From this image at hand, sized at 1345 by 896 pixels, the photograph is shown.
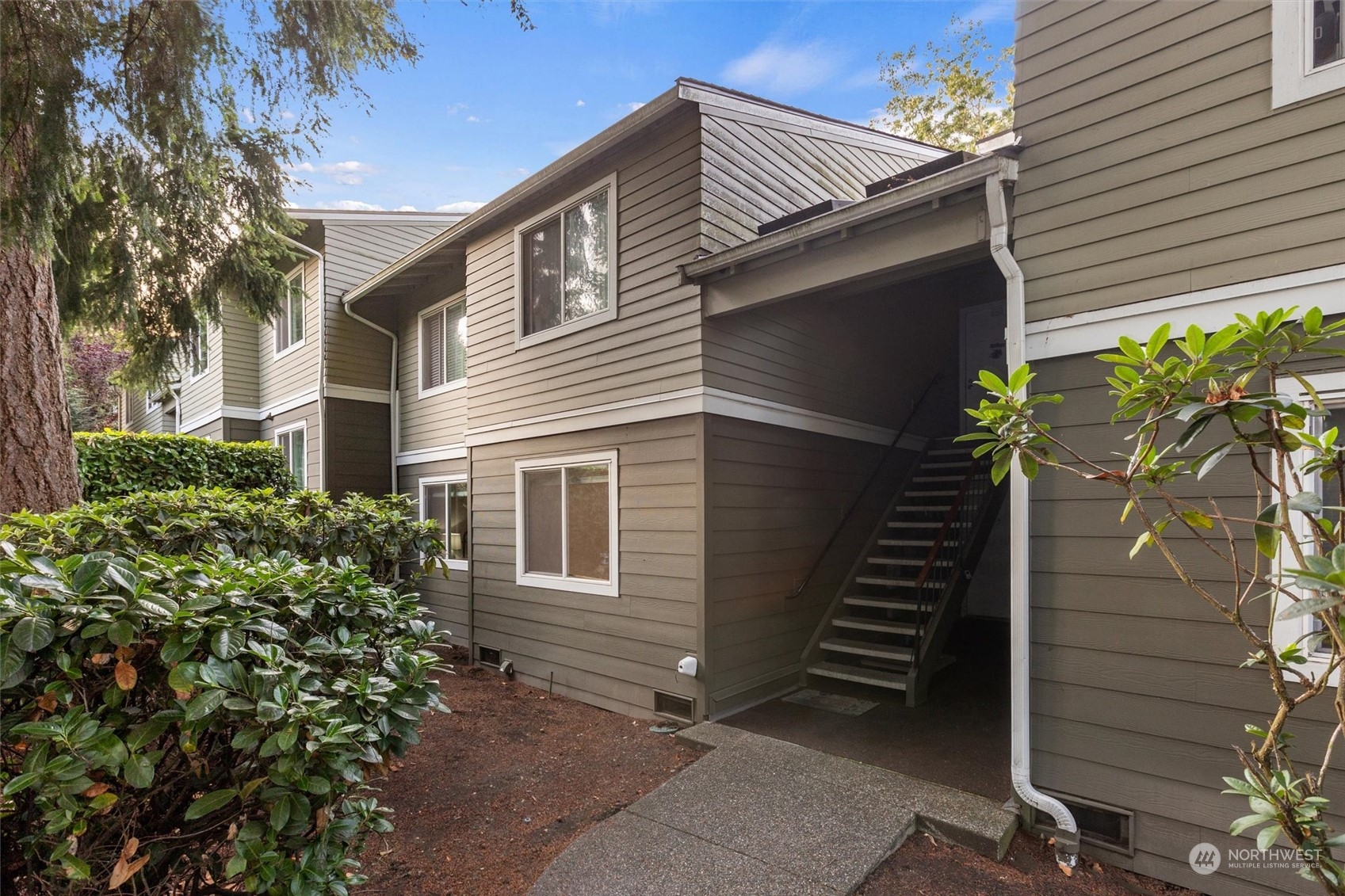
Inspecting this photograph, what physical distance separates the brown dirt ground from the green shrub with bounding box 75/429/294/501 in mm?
7501

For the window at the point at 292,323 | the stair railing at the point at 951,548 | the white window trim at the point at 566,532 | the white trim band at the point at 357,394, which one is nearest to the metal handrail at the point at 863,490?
the stair railing at the point at 951,548

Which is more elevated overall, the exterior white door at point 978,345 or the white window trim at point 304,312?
the white window trim at point 304,312

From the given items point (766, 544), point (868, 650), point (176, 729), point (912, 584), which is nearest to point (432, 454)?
point (766, 544)

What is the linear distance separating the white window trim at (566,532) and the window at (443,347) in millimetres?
2820

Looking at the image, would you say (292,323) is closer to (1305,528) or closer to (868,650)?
(868,650)

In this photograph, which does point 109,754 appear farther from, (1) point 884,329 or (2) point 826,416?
(1) point 884,329

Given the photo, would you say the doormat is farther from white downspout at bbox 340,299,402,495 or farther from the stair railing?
white downspout at bbox 340,299,402,495

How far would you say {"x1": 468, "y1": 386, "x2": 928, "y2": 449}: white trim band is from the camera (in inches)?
207

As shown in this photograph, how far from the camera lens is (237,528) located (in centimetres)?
510

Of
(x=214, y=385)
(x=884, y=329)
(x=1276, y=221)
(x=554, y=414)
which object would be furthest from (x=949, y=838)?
(x=214, y=385)

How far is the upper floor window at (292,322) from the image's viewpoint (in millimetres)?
10852

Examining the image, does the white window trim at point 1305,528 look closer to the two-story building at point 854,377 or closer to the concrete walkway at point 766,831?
the two-story building at point 854,377

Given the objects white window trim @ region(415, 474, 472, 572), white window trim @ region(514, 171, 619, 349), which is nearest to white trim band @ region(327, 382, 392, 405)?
white window trim @ region(415, 474, 472, 572)

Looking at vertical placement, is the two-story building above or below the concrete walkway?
above
